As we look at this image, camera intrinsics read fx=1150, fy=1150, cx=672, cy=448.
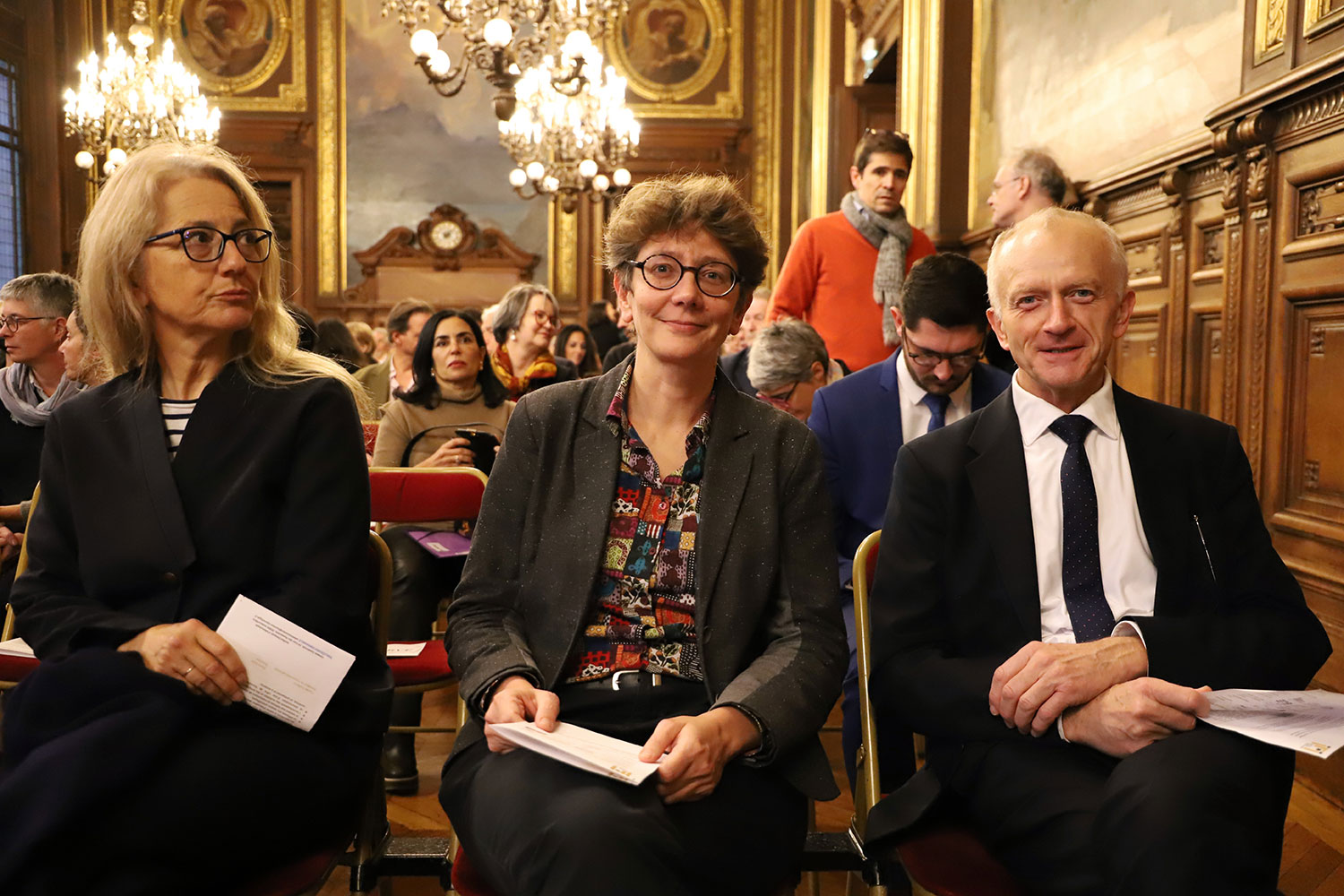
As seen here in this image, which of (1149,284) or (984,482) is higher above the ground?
(1149,284)

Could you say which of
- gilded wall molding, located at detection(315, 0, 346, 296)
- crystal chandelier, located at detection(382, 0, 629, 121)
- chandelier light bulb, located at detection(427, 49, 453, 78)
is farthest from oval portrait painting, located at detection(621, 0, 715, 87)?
chandelier light bulb, located at detection(427, 49, 453, 78)

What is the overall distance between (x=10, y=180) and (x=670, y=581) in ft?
43.6

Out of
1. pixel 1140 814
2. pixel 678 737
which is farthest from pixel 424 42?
pixel 1140 814

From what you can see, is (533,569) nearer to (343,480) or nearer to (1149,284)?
(343,480)

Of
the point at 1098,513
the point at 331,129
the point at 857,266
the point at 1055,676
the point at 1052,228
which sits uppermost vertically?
the point at 331,129

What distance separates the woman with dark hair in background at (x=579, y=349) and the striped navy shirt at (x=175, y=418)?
204 inches

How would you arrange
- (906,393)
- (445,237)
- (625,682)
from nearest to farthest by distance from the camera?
1. (625,682)
2. (906,393)
3. (445,237)

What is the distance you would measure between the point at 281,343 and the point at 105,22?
1368 centimetres

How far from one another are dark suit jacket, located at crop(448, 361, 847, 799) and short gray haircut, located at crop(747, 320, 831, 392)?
1436mm

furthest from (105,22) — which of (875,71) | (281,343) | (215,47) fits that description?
(281,343)

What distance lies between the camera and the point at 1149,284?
465 centimetres

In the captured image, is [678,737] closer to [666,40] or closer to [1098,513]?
[1098,513]

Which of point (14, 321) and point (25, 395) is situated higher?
point (14, 321)

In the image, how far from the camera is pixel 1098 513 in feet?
6.45
